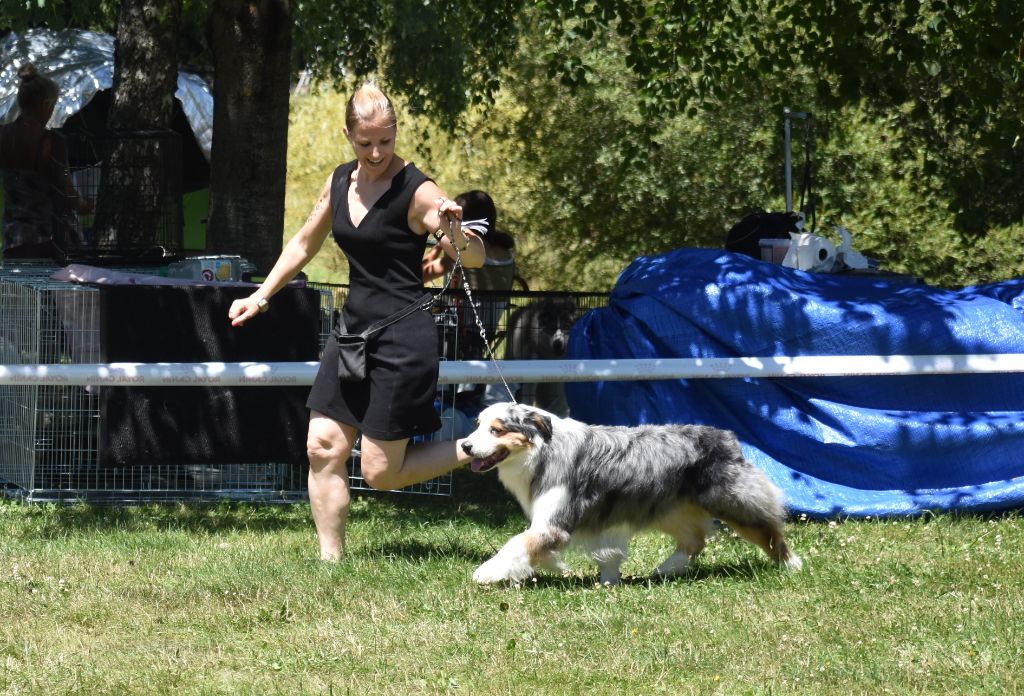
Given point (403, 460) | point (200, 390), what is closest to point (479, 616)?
point (403, 460)

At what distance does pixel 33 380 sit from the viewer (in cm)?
693

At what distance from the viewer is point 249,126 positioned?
33.1 ft

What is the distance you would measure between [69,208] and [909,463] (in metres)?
6.39

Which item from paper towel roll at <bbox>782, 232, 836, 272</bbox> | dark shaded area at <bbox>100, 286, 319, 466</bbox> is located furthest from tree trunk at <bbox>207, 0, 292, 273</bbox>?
paper towel roll at <bbox>782, 232, 836, 272</bbox>

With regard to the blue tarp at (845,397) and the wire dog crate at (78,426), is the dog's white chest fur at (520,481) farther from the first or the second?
the blue tarp at (845,397)

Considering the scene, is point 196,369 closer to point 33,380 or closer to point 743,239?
point 33,380

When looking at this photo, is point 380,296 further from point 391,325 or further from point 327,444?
point 327,444

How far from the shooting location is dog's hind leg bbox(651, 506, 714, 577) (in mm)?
6047

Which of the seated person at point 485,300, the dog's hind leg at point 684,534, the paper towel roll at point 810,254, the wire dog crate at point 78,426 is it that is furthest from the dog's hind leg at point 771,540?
the paper towel roll at point 810,254

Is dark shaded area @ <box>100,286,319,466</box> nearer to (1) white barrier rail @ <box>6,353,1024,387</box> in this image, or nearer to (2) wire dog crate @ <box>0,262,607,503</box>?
(2) wire dog crate @ <box>0,262,607,503</box>

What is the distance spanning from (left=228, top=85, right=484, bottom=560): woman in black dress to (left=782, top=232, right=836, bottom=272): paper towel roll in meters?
4.18

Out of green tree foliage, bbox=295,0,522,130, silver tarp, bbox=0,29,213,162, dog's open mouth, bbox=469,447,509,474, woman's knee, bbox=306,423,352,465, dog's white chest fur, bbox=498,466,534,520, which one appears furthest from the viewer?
silver tarp, bbox=0,29,213,162

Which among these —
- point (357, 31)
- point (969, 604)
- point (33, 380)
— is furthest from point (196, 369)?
point (357, 31)

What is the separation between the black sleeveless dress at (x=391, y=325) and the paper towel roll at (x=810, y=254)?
4249mm
